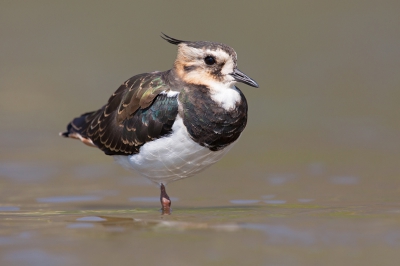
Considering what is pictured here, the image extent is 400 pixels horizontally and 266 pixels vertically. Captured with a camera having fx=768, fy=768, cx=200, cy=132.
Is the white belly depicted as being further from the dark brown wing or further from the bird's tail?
the bird's tail

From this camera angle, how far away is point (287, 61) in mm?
19078

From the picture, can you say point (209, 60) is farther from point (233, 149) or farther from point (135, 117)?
point (233, 149)

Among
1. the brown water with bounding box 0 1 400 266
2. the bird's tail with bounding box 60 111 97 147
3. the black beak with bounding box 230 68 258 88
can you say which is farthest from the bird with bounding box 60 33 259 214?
the bird's tail with bounding box 60 111 97 147

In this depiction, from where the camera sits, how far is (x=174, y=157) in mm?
9242

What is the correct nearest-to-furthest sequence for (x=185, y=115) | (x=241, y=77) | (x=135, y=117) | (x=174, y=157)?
1. (x=185, y=115)
2. (x=174, y=157)
3. (x=241, y=77)
4. (x=135, y=117)

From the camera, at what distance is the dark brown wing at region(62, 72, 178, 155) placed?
934 cm

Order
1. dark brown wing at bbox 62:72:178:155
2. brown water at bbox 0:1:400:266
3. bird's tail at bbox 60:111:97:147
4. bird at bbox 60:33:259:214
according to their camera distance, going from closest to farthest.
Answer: brown water at bbox 0:1:400:266 → bird at bbox 60:33:259:214 → dark brown wing at bbox 62:72:178:155 → bird's tail at bbox 60:111:97:147

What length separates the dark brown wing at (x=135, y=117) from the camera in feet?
30.6

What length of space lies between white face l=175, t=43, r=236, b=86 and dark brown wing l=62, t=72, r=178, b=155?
349 millimetres

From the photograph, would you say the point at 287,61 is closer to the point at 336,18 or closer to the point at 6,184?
the point at 336,18

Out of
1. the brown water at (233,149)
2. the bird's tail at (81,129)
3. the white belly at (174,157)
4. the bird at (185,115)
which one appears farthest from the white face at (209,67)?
the bird's tail at (81,129)

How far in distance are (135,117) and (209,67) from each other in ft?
3.98

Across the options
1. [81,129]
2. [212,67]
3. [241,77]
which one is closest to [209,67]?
[212,67]

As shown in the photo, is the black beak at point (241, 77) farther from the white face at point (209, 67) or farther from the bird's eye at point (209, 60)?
the bird's eye at point (209, 60)
